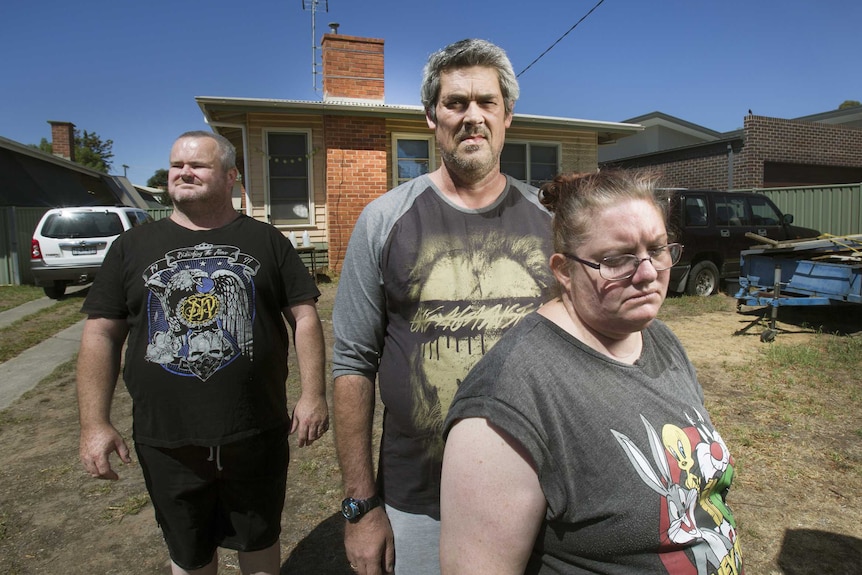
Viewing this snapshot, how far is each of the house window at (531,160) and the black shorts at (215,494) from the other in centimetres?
1159

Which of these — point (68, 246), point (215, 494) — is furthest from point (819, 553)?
point (68, 246)

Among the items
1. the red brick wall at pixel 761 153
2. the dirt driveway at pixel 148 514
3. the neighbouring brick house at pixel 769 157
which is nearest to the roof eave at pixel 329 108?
the red brick wall at pixel 761 153

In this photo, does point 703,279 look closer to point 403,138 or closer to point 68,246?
point 403,138

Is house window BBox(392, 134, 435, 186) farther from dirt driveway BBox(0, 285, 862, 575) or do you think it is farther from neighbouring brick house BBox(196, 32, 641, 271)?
dirt driveway BBox(0, 285, 862, 575)

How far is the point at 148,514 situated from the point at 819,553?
3.60 metres

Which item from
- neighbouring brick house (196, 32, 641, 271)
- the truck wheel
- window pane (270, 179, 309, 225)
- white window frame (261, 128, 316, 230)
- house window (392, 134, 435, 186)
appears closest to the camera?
the truck wheel

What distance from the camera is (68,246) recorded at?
11.0 meters

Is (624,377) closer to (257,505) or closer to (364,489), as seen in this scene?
(364,489)

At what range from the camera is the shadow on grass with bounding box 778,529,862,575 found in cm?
269

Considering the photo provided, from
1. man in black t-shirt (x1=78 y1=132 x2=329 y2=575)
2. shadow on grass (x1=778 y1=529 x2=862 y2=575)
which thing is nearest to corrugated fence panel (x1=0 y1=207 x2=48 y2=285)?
man in black t-shirt (x1=78 y1=132 x2=329 y2=575)

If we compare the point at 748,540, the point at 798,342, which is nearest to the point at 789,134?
the point at 798,342

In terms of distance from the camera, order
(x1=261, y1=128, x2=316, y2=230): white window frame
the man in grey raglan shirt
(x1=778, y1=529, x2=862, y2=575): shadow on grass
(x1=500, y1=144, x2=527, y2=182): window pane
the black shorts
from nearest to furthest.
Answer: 1. the man in grey raglan shirt
2. the black shorts
3. (x1=778, y1=529, x2=862, y2=575): shadow on grass
4. (x1=261, y1=128, x2=316, y2=230): white window frame
5. (x1=500, y1=144, x2=527, y2=182): window pane

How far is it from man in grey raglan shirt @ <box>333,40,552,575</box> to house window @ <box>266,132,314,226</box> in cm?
1035

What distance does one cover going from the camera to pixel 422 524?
1.64 meters
